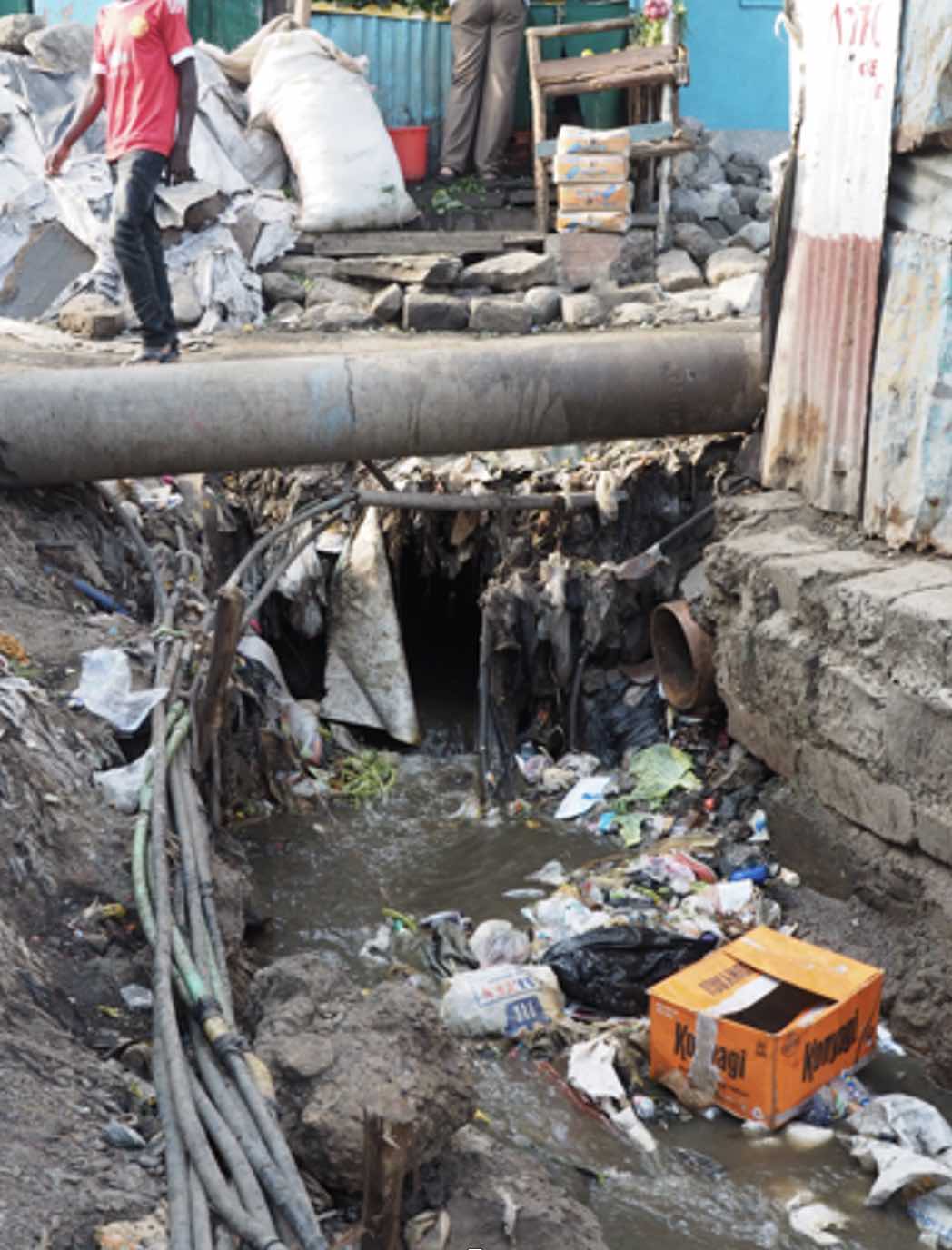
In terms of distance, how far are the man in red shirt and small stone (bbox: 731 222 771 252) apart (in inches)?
190

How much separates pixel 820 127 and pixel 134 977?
388cm

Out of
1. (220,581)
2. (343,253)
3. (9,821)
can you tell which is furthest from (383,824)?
(343,253)

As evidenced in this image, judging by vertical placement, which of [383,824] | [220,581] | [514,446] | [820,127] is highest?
[820,127]

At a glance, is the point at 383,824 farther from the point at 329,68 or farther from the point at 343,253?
→ the point at 329,68

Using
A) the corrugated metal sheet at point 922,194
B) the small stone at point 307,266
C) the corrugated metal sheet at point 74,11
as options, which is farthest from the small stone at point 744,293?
the corrugated metal sheet at point 74,11

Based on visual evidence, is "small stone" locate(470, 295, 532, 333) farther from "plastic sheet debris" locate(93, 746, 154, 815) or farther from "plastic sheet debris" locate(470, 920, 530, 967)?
"plastic sheet debris" locate(93, 746, 154, 815)

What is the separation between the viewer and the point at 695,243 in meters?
10.6

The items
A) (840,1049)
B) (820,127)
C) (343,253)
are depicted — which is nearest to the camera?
(840,1049)

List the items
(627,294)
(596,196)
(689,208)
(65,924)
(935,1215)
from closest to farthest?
1. (935,1215)
2. (65,924)
3. (627,294)
4. (596,196)
5. (689,208)

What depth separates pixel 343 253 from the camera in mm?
10266

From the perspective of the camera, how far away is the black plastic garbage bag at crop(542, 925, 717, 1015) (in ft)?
16.0

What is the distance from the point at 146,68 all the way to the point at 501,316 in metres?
2.86

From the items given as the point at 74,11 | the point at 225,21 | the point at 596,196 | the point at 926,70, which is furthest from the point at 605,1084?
the point at 74,11

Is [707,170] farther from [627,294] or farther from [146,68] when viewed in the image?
[146,68]
